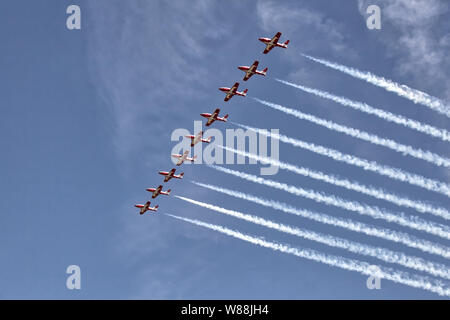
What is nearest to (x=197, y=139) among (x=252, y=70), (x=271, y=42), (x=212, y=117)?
(x=212, y=117)

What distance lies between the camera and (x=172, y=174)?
196 m

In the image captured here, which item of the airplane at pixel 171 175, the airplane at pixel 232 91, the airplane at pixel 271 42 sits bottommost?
the airplane at pixel 171 175

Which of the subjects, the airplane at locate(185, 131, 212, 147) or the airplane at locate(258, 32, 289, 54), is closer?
the airplane at locate(258, 32, 289, 54)

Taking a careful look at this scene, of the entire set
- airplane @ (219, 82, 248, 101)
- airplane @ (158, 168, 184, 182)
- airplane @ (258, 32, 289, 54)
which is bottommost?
airplane @ (158, 168, 184, 182)

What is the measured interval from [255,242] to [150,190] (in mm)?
52569

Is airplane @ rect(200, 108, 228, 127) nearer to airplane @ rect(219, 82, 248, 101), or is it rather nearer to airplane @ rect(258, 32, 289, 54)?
airplane @ rect(219, 82, 248, 101)

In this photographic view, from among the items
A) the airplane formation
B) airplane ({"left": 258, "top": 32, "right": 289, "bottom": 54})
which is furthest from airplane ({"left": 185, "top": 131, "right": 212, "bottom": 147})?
airplane ({"left": 258, "top": 32, "right": 289, "bottom": 54})

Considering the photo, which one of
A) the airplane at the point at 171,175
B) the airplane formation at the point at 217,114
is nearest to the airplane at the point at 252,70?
the airplane formation at the point at 217,114

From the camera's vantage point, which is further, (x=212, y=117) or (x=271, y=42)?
(x=212, y=117)

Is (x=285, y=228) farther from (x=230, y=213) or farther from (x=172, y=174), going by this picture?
(x=172, y=174)

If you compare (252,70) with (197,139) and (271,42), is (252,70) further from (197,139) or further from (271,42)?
(197,139)

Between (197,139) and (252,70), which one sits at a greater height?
(252,70)

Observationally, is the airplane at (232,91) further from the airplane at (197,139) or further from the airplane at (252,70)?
the airplane at (197,139)
